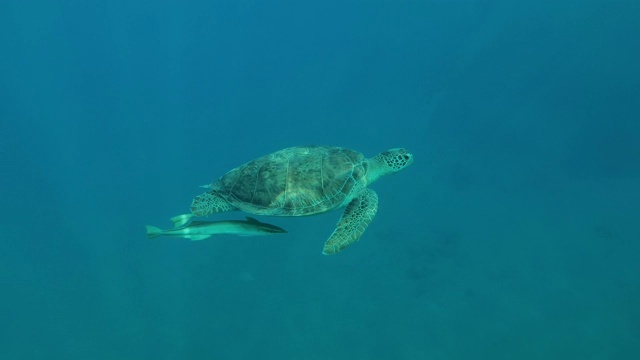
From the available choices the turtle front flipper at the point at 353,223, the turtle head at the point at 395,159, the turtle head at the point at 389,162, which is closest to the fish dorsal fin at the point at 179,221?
the turtle front flipper at the point at 353,223

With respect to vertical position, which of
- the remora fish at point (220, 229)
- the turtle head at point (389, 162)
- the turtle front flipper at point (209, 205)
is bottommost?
the remora fish at point (220, 229)

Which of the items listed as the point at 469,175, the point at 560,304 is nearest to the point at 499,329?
the point at 560,304

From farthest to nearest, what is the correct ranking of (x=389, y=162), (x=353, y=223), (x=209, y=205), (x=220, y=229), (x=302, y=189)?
1. (x=389, y=162)
2. (x=209, y=205)
3. (x=353, y=223)
4. (x=302, y=189)
5. (x=220, y=229)

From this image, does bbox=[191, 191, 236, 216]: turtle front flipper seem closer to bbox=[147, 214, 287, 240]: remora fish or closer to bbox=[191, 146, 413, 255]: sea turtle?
bbox=[191, 146, 413, 255]: sea turtle

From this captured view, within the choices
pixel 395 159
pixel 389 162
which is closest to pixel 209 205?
pixel 389 162

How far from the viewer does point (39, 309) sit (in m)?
8.75

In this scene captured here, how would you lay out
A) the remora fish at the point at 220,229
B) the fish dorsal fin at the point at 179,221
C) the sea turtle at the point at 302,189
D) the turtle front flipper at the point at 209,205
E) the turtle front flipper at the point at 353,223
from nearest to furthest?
the remora fish at the point at 220,229
the fish dorsal fin at the point at 179,221
the turtle front flipper at the point at 353,223
the sea turtle at the point at 302,189
the turtle front flipper at the point at 209,205

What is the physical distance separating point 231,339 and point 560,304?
729 cm

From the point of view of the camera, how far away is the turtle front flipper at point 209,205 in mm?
5516

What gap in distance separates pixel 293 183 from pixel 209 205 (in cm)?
141

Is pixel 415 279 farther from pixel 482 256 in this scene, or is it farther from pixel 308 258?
pixel 308 258

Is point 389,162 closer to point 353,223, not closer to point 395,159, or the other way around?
point 395,159

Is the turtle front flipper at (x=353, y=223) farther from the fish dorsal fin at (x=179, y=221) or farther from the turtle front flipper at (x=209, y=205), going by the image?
the fish dorsal fin at (x=179, y=221)

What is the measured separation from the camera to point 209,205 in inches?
221
